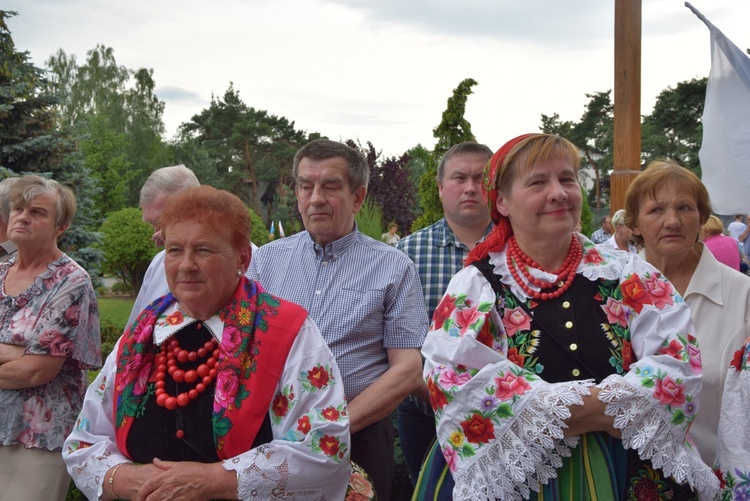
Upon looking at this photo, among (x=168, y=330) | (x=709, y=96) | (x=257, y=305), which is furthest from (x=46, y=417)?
(x=709, y=96)

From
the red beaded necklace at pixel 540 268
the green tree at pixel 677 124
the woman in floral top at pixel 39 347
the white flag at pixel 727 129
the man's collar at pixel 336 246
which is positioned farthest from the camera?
the green tree at pixel 677 124

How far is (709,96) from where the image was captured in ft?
16.5

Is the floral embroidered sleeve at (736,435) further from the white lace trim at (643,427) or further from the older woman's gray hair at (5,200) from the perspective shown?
the older woman's gray hair at (5,200)

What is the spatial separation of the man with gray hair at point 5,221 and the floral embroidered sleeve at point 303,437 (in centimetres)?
249

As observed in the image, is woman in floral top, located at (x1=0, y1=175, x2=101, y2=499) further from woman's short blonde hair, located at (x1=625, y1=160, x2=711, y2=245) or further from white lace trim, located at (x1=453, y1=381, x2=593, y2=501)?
woman's short blonde hair, located at (x1=625, y1=160, x2=711, y2=245)

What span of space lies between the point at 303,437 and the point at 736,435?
1.53 meters

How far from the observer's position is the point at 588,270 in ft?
7.63

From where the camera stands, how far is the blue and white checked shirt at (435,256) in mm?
3822

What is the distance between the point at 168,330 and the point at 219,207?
463 mm

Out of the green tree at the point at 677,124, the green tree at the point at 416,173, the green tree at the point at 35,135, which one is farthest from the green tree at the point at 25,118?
the green tree at the point at 677,124

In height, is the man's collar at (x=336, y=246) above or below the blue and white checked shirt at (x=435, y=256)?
above

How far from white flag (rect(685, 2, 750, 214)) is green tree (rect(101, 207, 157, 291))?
50.6 feet

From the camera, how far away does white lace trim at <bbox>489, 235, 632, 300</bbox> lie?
7.57 feet

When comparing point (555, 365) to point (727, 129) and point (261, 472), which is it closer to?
point (261, 472)
